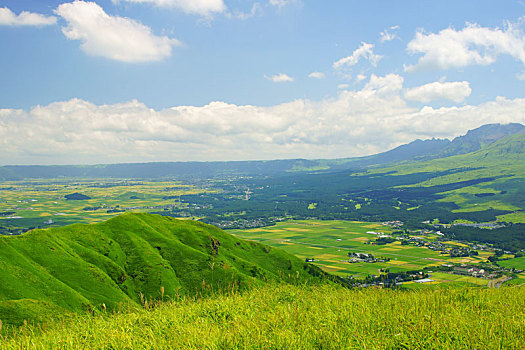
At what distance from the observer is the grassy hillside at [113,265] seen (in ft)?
211

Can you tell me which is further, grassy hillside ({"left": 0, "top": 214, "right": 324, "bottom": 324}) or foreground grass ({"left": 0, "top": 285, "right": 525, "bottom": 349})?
grassy hillside ({"left": 0, "top": 214, "right": 324, "bottom": 324})

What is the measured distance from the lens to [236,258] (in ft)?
415

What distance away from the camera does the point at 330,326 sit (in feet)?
38.7

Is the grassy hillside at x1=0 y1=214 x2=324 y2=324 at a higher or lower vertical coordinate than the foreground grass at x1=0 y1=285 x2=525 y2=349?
lower

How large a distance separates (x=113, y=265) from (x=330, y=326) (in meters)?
91.0

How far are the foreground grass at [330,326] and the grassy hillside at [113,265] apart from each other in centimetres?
2598

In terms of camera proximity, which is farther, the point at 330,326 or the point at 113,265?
the point at 113,265

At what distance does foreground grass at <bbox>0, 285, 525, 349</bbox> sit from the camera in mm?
10359

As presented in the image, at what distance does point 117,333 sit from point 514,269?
213122mm

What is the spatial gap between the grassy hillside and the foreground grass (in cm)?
2598

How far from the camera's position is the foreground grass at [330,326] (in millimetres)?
10359

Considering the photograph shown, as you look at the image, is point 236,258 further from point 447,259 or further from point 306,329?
point 447,259

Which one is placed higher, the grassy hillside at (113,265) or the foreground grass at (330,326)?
the foreground grass at (330,326)

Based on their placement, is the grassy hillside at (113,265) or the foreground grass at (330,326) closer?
the foreground grass at (330,326)
